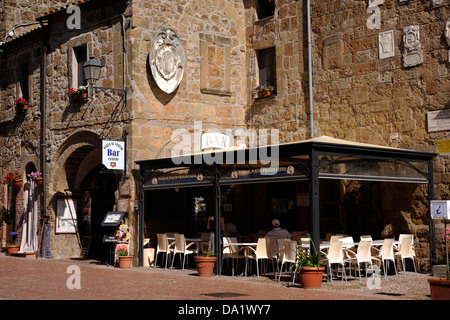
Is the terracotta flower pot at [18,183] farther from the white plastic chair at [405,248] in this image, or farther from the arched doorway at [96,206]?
the white plastic chair at [405,248]

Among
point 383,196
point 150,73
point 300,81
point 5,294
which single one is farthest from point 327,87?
point 5,294

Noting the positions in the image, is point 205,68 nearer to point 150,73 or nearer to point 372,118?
point 150,73

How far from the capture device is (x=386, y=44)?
51.1ft

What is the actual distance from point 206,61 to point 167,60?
138 cm

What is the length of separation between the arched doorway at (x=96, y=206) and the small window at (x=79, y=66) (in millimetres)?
2488

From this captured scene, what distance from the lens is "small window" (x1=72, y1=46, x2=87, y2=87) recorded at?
59.7 ft

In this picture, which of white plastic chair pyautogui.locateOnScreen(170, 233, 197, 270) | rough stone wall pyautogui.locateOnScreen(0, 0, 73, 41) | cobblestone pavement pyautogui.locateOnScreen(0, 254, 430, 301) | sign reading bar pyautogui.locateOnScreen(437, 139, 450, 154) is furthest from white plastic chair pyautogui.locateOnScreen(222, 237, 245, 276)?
rough stone wall pyautogui.locateOnScreen(0, 0, 73, 41)

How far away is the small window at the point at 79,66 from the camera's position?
18.2m

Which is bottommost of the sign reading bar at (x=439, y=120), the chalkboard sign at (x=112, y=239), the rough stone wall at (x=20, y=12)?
the chalkboard sign at (x=112, y=239)

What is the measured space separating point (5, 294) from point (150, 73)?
7747 millimetres

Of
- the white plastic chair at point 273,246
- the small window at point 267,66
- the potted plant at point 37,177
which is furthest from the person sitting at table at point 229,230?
the potted plant at point 37,177

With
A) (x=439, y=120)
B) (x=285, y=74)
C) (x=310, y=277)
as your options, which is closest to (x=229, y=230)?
(x=285, y=74)

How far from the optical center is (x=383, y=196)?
15414mm

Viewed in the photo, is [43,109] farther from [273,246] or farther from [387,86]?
[387,86]
